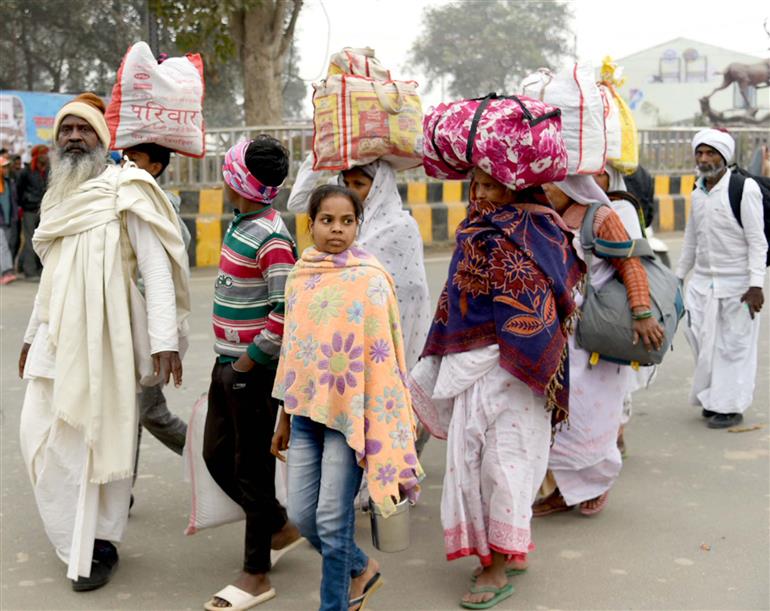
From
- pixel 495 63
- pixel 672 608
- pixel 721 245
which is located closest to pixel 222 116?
pixel 495 63

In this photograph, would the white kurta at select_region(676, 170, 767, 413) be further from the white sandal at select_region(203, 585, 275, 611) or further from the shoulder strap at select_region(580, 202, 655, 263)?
the white sandal at select_region(203, 585, 275, 611)

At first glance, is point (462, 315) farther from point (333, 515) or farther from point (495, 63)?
point (495, 63)

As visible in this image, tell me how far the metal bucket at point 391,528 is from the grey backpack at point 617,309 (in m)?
1.52

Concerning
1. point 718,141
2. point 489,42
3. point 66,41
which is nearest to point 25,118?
point 66,41

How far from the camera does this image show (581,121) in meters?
4.70

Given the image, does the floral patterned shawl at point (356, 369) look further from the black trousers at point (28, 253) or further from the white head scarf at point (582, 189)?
the black trousers at point (28, 253)

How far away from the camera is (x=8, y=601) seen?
4.06m

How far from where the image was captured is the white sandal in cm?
394

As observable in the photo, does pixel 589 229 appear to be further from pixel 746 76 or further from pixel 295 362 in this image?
pixel 746 76

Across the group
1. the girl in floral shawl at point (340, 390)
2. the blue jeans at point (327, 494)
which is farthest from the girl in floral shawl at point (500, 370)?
the blue jeans at point (327, 494)

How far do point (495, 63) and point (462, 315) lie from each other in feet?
187

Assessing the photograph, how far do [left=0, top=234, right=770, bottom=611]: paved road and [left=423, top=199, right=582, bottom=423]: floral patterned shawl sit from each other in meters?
0.74

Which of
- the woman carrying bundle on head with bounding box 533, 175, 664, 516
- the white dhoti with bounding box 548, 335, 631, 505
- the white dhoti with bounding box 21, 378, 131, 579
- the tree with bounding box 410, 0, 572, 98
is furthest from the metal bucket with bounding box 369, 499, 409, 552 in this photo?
the tree with bounding box 410, 0, 572, 98

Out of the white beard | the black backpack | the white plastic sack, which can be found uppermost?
the white beard
